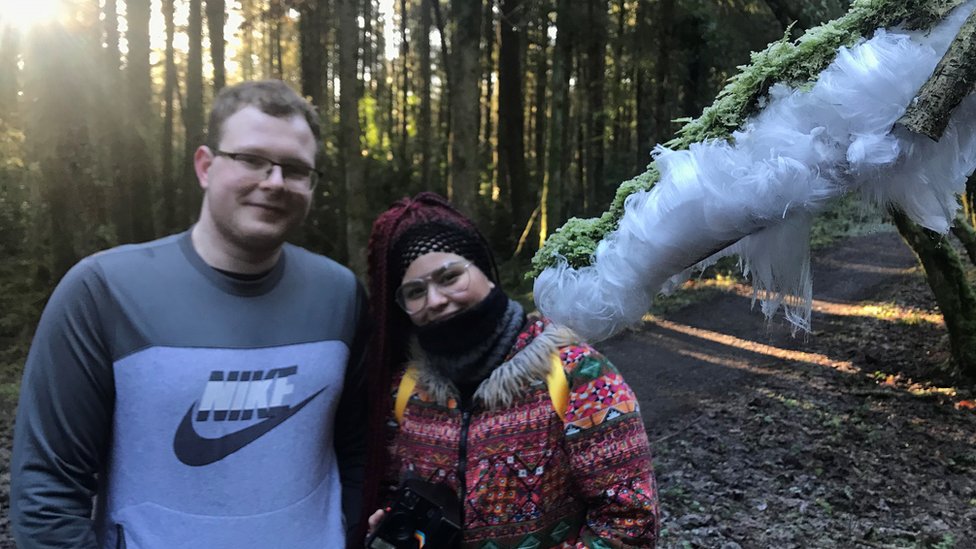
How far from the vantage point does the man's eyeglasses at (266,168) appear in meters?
1.69

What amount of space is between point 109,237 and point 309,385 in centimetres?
735

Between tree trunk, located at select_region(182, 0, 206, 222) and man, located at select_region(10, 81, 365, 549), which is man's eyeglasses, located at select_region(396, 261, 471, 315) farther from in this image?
tree trunk, located at select_region(182, 0, 206, 222)

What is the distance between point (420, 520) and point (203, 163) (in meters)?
1.13

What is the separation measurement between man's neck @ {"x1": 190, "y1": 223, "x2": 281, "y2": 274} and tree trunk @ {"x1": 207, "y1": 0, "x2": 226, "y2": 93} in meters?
13.2

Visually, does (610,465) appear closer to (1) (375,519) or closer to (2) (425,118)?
(1) (375,519)

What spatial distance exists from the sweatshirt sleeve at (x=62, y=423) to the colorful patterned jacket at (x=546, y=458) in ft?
2.64

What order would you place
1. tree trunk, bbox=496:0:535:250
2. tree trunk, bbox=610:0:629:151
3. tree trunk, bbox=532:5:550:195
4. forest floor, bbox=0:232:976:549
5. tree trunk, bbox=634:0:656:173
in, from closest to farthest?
forest floor, bbox=0:232:976:549, tree trunk, bbox=634:0:656:173, tree trunk, bbox=610:0:629:151, tree trunk, bbox=496:0:535:250, tree trunk, bbox=532:5:550:195

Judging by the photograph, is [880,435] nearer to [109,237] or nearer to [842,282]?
[842,282]

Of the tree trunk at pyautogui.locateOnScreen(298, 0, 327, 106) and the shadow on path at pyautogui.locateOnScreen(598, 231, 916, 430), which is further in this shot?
the tree trunk at pyautogui.locateOnScreen(298, 0, 327, 106)

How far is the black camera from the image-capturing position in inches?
61.4

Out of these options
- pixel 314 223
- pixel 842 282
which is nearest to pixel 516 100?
pixel 314 223

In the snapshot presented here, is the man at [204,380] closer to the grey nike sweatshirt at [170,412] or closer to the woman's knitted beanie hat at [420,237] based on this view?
the grey nike sweatshirt at [170,412]

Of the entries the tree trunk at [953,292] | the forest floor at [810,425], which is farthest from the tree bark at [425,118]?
the tree trunk at [953,292]

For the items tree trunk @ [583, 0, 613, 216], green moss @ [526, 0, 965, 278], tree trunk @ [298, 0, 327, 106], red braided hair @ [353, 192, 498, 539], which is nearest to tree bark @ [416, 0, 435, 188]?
tree trunk @ [298, 0, 327, 106]
